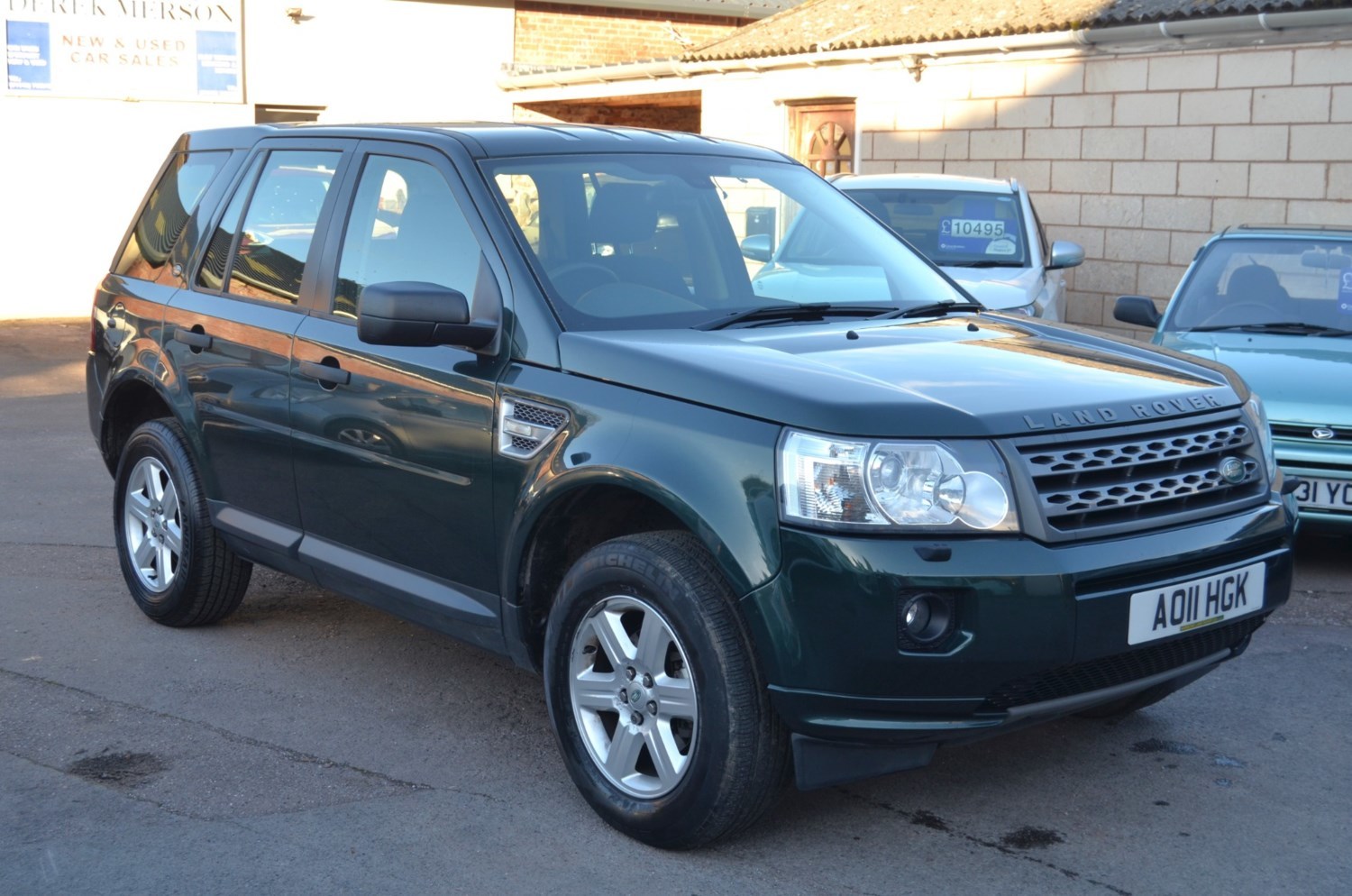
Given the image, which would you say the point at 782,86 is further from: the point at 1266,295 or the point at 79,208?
the point at 1266,295

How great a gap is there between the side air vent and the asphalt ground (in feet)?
3.17

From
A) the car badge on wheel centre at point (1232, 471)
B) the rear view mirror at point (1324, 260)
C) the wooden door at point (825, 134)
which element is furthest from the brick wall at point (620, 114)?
the car badge on wheel centre at point (1232, 471)

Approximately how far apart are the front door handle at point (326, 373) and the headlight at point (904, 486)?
71.1 inches

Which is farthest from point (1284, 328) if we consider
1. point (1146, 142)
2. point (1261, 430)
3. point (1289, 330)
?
point (1146, 142)

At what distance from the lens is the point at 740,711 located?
3.49 meters

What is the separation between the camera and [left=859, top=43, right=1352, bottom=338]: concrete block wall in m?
12.6

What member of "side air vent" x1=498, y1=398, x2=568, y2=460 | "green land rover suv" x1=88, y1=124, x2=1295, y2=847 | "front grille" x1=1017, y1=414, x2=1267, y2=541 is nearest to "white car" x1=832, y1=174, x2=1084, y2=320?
"green land rover suv" x1=88, y1=124, x2=1295, y2=847

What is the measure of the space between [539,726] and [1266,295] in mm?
5009

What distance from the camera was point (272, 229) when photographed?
17.2ft

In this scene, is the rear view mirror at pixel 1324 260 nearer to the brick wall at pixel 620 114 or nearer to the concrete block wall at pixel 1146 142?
the concrete block wall at pixel 1146 142

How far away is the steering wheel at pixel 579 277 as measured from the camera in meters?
4.20

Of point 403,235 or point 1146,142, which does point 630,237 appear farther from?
point 1146,142

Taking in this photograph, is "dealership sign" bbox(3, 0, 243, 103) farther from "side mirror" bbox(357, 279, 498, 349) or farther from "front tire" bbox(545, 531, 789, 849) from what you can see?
"front tire" bbox(545, 531, 789, 849)

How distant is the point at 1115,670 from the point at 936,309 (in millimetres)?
1475
